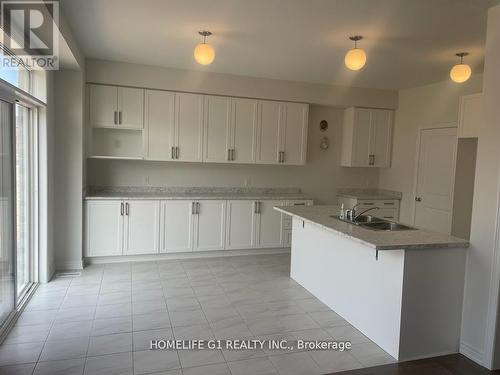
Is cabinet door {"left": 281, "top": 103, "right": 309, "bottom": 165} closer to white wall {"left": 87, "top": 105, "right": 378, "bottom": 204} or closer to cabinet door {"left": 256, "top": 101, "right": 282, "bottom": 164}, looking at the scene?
cabinet door {"left": 256, "top": 101, "right": 282, "bottom": 164}

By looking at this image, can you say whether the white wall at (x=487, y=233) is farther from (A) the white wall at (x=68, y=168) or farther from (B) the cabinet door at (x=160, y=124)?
(A) the white wall at (x=68, y=168)

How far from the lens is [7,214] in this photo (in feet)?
9.96

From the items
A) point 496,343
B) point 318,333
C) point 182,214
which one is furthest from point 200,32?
point 496,343

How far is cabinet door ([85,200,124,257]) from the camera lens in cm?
476

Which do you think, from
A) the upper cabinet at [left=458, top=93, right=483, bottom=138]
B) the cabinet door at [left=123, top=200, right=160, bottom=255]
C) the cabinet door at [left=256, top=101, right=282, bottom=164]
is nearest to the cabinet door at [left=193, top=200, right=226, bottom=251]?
the cabinet door at [left=123, top=200, right=160, bottom=255]

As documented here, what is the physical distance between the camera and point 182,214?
514 centimetres

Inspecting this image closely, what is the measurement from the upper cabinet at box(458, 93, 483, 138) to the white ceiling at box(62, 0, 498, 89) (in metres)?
0.41

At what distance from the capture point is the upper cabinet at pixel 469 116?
4357 mm

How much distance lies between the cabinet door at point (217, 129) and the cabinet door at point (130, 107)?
892mm

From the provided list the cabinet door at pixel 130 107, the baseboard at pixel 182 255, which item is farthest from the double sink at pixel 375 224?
the cabinet door at pixel 130 107

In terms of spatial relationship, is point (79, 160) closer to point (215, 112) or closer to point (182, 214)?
point (182, 214)

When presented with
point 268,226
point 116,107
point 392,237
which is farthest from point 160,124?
point 392,237

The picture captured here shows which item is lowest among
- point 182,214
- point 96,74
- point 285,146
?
point 182,214

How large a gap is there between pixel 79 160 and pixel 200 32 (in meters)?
2.11
